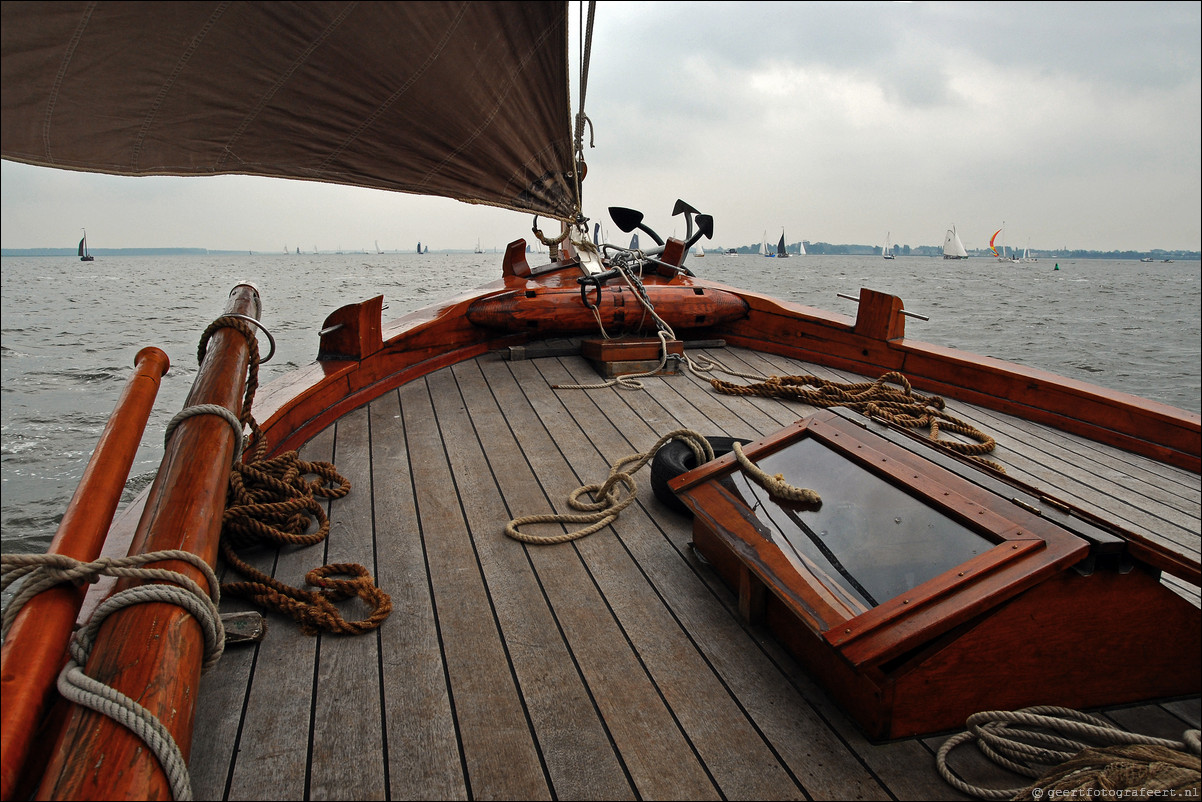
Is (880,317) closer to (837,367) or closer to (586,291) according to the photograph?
(837,367)

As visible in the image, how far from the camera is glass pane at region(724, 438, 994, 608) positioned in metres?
1.34

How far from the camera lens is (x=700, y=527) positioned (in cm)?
189

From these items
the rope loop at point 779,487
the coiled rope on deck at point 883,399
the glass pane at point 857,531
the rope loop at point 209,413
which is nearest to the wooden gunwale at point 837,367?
the coiled rope on deck at point 883,399

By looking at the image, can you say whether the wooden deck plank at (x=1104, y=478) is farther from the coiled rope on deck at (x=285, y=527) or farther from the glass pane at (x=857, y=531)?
the coiled rope on deck at (x=285, y=527)

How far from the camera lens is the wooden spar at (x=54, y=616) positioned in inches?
37.5

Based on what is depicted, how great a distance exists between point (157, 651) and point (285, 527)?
0.87 metres

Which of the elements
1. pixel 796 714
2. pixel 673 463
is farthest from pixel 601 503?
pixel 796 714

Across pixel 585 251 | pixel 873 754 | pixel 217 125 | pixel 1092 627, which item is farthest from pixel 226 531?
pixel 585 251

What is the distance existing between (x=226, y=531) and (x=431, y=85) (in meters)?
1.33

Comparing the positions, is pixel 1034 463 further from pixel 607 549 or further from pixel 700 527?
pixel 607 549

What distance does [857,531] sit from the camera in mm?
1495

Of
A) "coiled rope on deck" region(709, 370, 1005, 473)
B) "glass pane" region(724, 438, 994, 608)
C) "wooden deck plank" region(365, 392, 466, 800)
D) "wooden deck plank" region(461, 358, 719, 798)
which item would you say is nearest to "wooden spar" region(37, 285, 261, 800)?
"wooden deck plank" region(365, 392, 466, 800)

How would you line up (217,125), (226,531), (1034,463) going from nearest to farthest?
(217,125) < (226,531) < (1034,463)

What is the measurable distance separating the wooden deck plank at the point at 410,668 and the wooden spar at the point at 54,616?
0.53 metres
